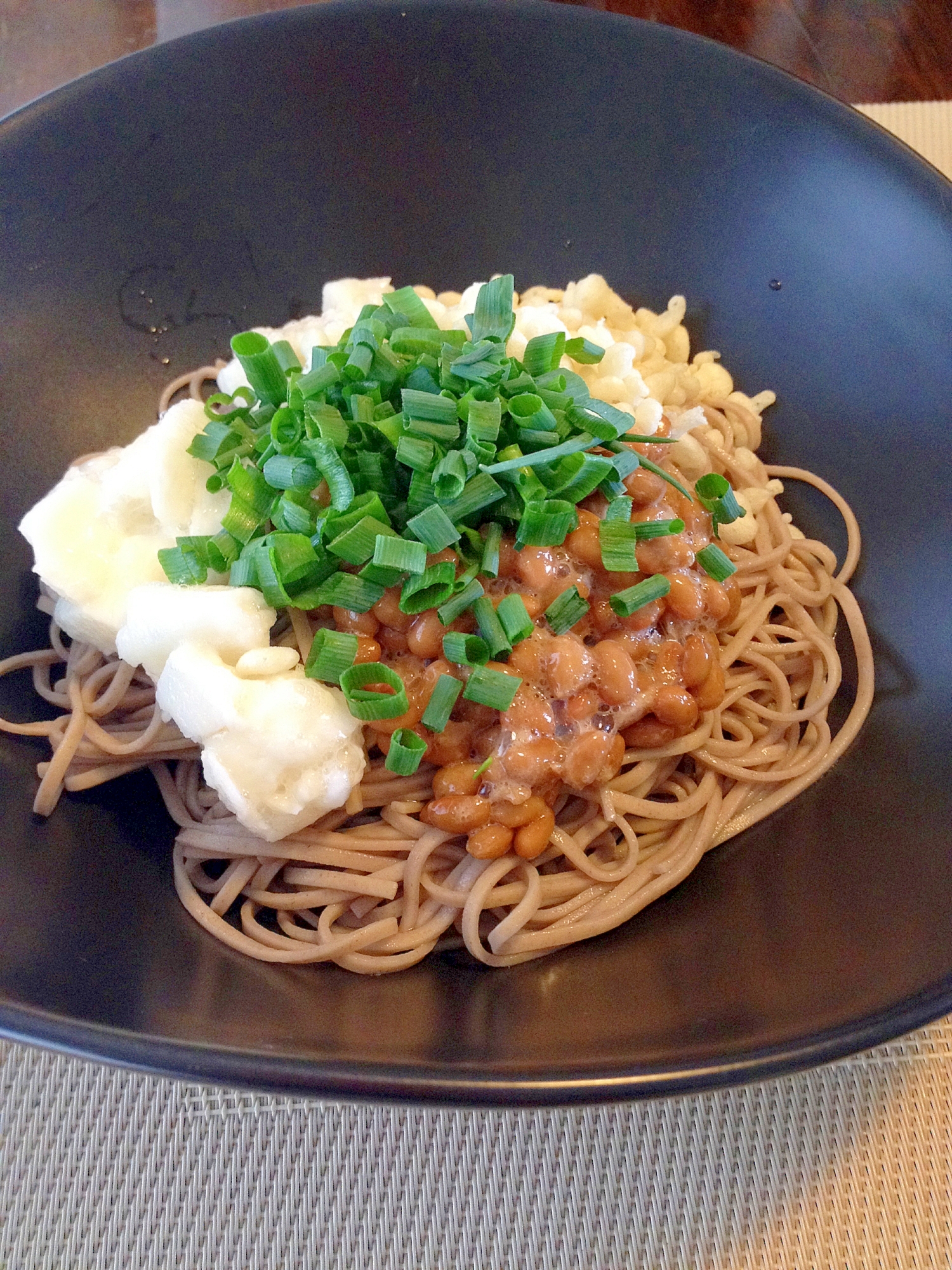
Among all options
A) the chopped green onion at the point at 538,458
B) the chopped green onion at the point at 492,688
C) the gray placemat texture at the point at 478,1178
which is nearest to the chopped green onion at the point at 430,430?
the chopped green onion at the point at 538,458

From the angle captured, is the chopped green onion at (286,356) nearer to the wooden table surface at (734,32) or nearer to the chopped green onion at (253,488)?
the chopped green onion at (253,488)

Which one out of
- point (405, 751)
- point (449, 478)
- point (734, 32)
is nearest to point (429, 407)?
point (449, 478)

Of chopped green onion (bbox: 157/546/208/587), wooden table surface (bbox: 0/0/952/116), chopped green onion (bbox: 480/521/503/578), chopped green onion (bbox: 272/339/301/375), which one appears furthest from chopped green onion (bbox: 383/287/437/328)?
wooden table surface (bbox: 0/0/952/116)

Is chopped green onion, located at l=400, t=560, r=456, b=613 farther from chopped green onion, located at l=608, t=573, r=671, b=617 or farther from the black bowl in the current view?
the black bowl

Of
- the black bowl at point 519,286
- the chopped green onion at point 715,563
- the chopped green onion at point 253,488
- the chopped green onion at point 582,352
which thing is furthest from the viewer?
the chopped green onion at point 582,352

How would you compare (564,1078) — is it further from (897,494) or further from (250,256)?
(250,256)

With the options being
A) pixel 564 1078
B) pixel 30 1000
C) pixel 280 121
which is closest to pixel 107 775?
pixel 30 1000
